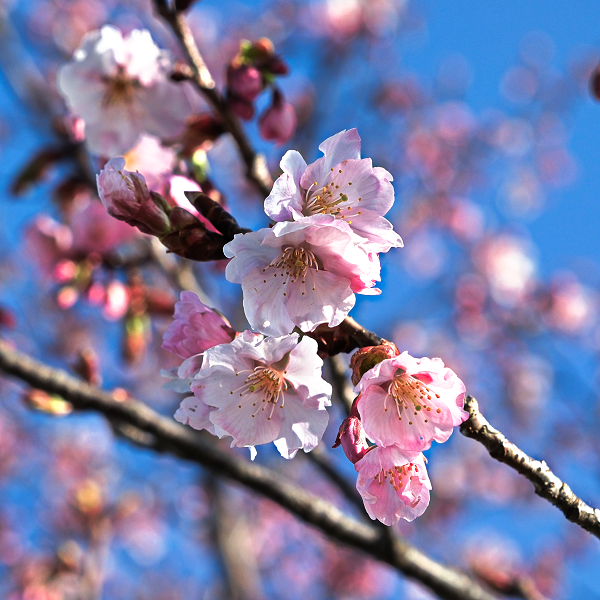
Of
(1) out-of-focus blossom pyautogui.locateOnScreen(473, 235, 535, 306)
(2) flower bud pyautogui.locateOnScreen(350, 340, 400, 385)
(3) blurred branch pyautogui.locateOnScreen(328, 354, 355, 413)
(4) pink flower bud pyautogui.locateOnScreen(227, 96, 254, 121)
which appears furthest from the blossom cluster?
(1) out-of-focus blossom pyautogui.locateOnScreen(473, 235, 535, 306)

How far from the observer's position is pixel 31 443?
8180mm

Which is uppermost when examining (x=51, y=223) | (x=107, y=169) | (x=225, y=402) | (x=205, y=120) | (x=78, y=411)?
(x=205, y=120)

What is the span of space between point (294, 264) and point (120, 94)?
114 centimetres

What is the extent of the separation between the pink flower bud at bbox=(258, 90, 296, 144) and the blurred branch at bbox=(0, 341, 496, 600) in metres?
0.97

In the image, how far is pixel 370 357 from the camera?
94 cm

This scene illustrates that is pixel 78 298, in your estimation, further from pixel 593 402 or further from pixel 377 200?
pixel 593 402

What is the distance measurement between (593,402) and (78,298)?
13.8ft

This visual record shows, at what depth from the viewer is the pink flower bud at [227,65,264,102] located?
1.57 meters

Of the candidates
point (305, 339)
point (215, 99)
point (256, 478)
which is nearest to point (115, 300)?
point (256, 478)

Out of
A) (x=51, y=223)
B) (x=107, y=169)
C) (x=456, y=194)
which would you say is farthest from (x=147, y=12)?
(x=107, y=169)

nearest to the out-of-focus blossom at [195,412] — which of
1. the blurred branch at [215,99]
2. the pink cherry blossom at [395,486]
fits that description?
the pink cherry blossom at [395,486]

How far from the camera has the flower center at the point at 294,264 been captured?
1.04 metres

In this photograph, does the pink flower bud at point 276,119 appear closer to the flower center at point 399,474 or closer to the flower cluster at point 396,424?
the flower cluster at point 396,424

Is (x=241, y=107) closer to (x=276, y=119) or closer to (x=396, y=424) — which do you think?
(x=276, y=119)
